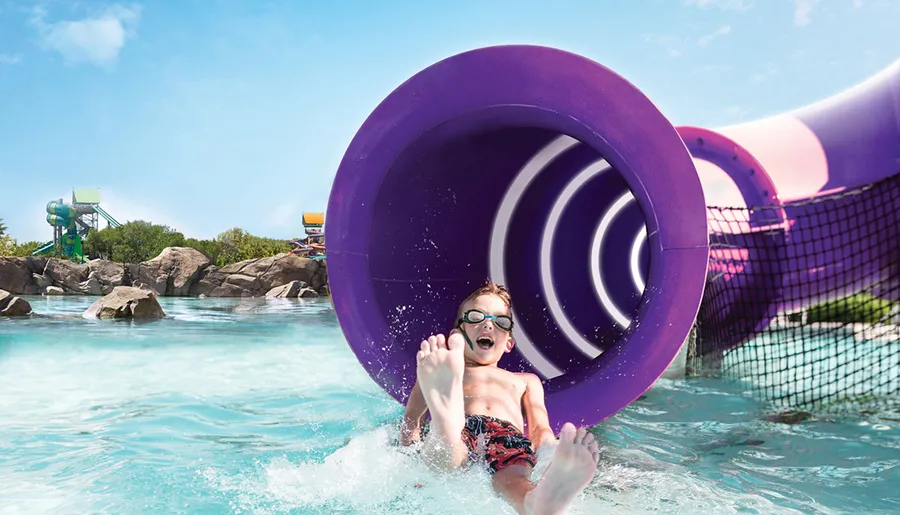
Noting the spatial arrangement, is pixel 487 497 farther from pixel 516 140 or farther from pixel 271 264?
pixel 271 264

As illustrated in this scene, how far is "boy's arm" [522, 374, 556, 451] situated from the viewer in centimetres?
216

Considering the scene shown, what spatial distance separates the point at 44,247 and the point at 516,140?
34482 mm

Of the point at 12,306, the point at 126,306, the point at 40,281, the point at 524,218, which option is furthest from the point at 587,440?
the point at 40,281

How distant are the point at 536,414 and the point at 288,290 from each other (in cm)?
1856

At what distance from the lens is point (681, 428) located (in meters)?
3.28

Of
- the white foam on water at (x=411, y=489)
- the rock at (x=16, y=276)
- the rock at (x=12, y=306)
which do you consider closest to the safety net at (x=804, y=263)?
the white foam on water at (x=411, y=489)

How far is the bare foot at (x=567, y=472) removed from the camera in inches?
59.1

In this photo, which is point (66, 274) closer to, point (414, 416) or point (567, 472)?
point (414, 416)

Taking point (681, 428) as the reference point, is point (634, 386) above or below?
above

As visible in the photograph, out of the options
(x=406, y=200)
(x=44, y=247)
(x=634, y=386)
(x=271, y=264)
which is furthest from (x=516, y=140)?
(x=44, y=247)

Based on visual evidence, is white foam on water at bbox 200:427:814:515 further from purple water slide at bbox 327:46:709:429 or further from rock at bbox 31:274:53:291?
Result: rock at bbox 31:274:53:291

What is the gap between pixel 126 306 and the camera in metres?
9.18

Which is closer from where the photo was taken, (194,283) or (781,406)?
(781,406)

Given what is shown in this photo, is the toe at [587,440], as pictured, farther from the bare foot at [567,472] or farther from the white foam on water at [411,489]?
the white foam on water at [411,489]
